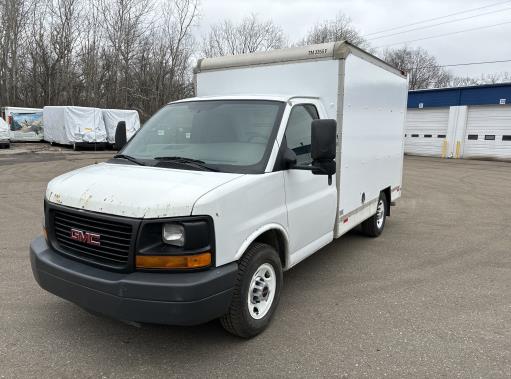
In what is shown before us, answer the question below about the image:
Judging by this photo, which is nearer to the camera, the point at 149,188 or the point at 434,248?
the point at 149,188

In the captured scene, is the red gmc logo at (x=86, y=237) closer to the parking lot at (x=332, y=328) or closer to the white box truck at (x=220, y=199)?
the white box truck at (x=220, y=199)

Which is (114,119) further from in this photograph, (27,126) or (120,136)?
(120,136)

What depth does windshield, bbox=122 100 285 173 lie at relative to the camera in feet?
12.2

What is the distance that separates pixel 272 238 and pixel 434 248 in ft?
11.9

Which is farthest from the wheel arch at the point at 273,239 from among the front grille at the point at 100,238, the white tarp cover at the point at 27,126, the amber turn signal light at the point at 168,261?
the white tarp cover at the point at 27,126

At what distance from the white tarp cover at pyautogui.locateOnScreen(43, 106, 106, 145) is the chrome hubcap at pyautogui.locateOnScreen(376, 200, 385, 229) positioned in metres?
21.9

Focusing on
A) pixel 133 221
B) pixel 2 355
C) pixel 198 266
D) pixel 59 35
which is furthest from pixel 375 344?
pixel 59 35

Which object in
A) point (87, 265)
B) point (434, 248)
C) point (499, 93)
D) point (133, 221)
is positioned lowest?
point (434, 248)

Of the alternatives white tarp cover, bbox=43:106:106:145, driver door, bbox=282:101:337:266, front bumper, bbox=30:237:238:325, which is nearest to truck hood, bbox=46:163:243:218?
front bumper, bbox=30:237:238:325

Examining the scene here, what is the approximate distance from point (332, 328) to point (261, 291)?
77cm

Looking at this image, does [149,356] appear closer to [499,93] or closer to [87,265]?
[87,265]

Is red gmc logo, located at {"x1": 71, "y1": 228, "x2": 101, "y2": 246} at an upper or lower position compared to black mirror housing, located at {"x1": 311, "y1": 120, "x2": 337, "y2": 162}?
lower

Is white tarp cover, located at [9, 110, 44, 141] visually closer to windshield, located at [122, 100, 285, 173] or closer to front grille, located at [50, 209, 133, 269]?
windshield, located at [122, 100, 285, 173]

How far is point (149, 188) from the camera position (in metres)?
3.06
